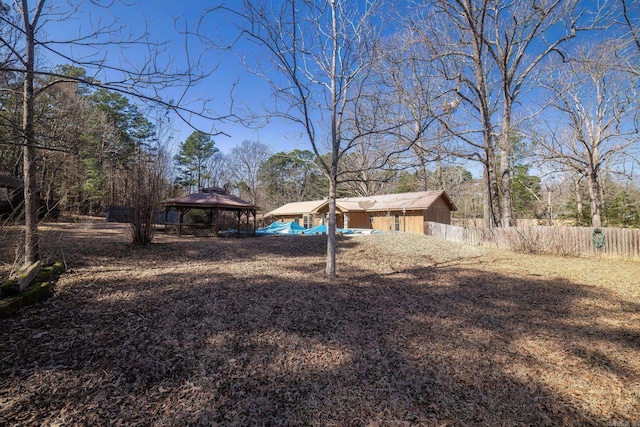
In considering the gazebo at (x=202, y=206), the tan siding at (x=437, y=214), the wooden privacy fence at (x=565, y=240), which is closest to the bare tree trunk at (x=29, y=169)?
the gazebo at (x=202, y=206)

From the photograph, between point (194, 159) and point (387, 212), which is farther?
point (194, 159)

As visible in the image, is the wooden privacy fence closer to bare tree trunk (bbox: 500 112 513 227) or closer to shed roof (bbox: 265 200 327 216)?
bare tree trunk (bbox: 500 112 513 227)

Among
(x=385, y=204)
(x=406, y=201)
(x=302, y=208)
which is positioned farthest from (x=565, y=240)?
(x=302, y=208)

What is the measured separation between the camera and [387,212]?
75.7 ft

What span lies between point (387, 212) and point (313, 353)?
2074 centimetres

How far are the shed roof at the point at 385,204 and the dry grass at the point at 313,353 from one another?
14.0 m

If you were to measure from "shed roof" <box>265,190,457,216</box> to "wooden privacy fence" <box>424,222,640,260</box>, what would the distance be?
8.12m

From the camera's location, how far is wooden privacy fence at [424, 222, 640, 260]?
9109 millimetres

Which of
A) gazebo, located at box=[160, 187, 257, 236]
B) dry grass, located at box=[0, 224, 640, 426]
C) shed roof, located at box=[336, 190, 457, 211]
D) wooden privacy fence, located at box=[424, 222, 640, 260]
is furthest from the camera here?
shed roof, located at box=[336, 190, 457, 211]

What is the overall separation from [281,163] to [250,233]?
26088 mm

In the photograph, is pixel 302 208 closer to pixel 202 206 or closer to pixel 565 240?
pixel 202 206

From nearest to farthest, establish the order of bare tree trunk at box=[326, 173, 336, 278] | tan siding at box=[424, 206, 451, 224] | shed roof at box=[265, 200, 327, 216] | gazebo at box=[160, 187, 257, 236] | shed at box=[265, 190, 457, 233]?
bare tree trunk at box=[326, 173, 336, 278] → gazebo at box=[160, 187, 257, 236] → tan siding at box=[424, 206, 451, 224] → shed at box=[265, 190, 457, 233] → shed roof at box=[265, 200, 327, 216]

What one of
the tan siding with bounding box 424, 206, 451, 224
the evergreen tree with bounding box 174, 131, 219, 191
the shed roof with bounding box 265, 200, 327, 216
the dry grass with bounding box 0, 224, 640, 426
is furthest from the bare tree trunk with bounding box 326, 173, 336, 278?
the evergreen tree with bounding box 174, 131, 219, 191

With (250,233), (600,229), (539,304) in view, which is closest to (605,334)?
(539,304)
